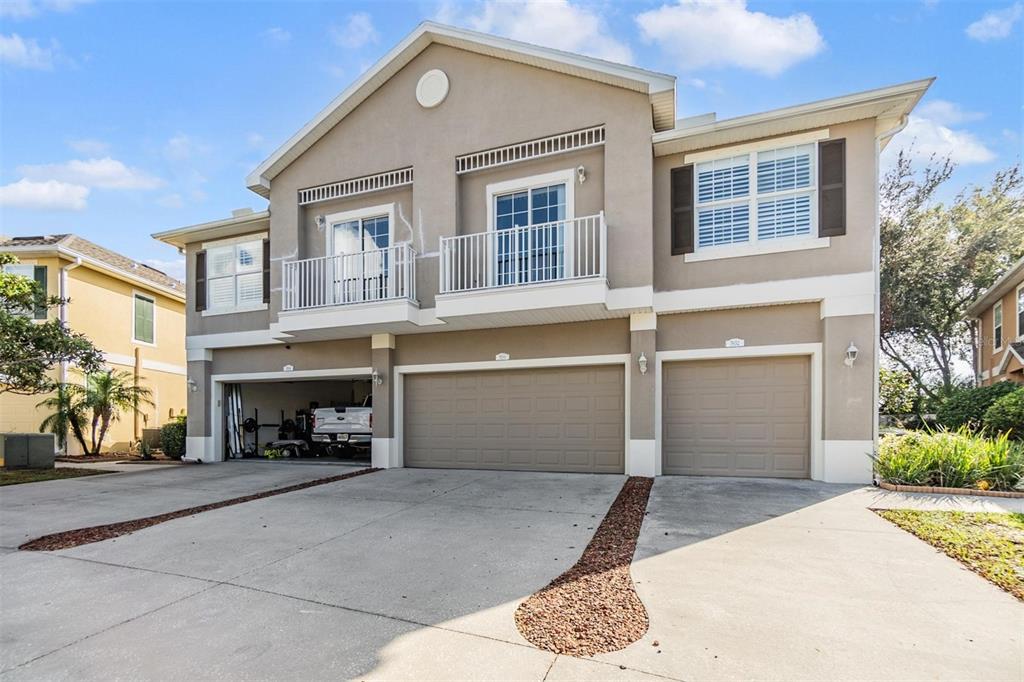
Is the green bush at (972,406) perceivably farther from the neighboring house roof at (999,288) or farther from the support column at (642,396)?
the support column at (642,396)

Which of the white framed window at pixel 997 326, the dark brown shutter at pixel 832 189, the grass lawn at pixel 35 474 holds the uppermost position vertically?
the dark brown shutter at pixel 832 189

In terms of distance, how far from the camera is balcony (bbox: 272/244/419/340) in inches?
387

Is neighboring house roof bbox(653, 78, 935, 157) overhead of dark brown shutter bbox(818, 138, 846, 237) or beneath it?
overhead

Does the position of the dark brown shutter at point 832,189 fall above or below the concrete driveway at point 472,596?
above

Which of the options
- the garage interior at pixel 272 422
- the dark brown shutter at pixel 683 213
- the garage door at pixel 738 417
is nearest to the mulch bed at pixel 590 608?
the garage door at pixel 738 417

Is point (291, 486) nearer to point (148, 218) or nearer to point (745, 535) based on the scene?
point (745, 535)

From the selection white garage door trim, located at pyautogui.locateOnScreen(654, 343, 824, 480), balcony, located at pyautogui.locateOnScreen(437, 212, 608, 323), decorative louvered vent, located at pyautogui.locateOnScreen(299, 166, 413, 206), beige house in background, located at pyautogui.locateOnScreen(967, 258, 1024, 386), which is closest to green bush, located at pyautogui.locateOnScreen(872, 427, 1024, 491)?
white garage door trim, located at pyautogui.locateOnScreen(654, 343, 824, 480)

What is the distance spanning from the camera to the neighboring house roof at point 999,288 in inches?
551

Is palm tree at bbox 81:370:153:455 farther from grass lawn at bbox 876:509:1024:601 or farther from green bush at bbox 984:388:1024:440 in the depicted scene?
green bush at bbox 984:388:1024:440

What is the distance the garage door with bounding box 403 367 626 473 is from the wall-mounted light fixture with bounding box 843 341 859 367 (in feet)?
11.7

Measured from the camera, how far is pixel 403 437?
1102 centimetres

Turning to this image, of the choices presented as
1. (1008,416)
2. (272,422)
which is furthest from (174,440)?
(1008,416)

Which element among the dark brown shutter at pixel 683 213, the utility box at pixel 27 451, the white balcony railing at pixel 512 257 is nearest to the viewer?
the dark brown shutter at pixel 683 213

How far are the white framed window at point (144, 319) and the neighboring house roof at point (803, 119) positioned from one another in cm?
1702
